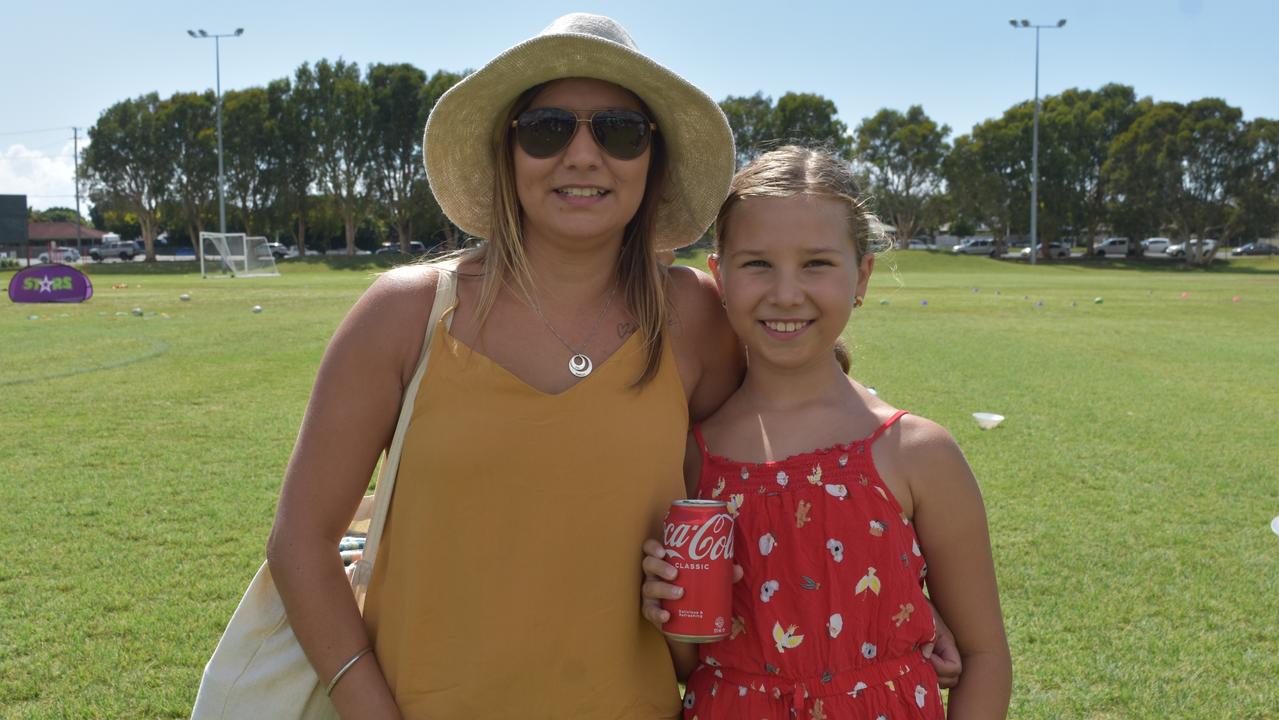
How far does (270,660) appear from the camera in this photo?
67.5 inches

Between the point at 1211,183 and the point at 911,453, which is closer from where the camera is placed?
the point at 911,453

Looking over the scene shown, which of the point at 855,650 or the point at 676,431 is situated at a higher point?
the point at 676,431

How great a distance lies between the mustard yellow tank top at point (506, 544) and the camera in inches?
63.9

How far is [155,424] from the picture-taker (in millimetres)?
7820

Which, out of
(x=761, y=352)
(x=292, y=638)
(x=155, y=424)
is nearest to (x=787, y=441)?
(x=761, y=352)

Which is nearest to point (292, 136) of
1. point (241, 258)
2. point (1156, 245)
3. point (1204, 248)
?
point (241, 258)

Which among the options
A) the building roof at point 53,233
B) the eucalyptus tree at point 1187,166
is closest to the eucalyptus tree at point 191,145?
the building roof at point 53,233

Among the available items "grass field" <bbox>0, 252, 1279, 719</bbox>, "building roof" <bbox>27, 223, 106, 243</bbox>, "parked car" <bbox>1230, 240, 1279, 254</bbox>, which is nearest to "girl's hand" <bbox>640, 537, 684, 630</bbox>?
"grass field" <bbox>0, 252, 1279, 719</bbox>

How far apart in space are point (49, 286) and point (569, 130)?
2384cm

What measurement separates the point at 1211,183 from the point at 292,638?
55148mm

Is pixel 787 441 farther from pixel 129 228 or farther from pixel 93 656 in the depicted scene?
pixel 129 228

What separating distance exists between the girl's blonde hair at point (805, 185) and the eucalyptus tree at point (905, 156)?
194ft

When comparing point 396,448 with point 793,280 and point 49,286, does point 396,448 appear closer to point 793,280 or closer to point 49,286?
point 793,280

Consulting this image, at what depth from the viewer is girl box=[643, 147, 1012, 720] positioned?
1736mm
